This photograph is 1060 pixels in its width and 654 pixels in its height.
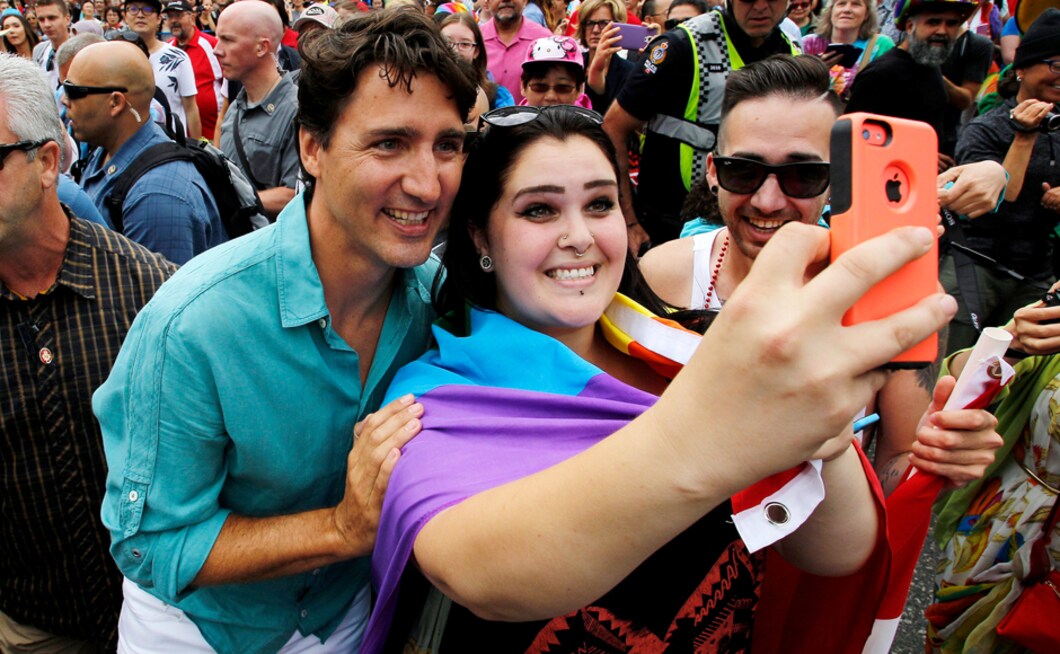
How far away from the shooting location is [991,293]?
404 centimetres

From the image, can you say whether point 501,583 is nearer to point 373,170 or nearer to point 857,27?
point 373,170

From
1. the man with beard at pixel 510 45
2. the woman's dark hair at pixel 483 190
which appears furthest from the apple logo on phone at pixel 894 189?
the man with beard at pixel 510 45

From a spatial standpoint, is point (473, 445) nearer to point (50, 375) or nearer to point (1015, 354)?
point (50, 375)

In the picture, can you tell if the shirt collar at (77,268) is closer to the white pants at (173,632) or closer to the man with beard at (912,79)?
the white pants at (173,632)

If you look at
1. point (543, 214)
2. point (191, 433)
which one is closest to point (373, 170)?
point (543, 214)

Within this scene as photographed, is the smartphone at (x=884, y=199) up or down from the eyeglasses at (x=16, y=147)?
up

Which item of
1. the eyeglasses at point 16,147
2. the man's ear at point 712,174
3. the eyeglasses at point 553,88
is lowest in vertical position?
the eyeglasses at point 553,88

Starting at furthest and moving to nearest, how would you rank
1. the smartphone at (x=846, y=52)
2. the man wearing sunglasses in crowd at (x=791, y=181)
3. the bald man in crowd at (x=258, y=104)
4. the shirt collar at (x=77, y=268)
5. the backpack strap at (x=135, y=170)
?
the smartphone at (x=846, y=52)
the bald man in crowd at (x=258, y=104)
the backpack strap at (x=135, y=170)
the shirt collar at (x=77, y=268)
the man wearing sunglasses in crowd at (x=791, y=181)

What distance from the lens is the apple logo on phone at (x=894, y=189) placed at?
78 centimetres

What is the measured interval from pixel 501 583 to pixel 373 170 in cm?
96

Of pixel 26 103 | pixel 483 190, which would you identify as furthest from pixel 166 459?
pixel 26 103

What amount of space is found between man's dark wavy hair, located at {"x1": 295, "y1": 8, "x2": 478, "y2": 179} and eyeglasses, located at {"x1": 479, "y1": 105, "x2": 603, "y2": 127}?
0.24 feet

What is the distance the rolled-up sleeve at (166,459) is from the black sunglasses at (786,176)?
4.55 feet

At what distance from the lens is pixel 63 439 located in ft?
6.81
